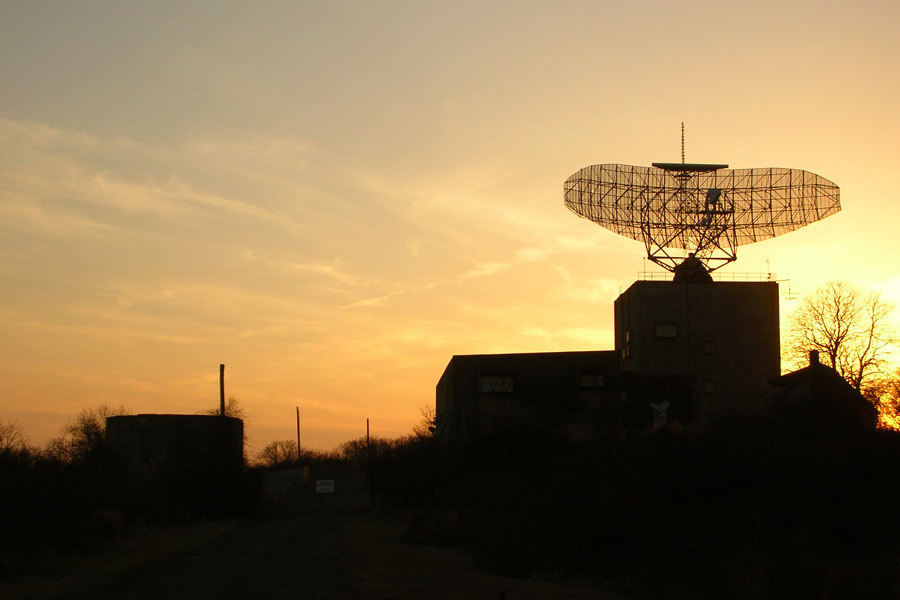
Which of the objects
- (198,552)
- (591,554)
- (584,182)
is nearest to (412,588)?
(591,554)

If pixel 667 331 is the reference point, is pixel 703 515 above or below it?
below

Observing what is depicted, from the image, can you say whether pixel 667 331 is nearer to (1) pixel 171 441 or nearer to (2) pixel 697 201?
(2) pixel 697 201

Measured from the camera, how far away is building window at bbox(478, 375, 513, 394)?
213ft

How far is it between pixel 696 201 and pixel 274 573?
43.6m

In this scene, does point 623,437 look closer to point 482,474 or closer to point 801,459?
point 801,459

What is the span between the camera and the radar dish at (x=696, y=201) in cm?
5678

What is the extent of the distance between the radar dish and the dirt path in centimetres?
2908

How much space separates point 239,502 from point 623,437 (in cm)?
2387

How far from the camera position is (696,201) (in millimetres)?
58938

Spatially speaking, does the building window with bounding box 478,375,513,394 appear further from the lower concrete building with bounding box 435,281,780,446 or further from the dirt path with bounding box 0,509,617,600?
the dirt path with bounding box 0,509,617,600

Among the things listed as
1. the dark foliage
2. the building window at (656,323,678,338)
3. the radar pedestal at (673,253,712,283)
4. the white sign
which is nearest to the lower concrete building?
the building window at (656,323,678,338)

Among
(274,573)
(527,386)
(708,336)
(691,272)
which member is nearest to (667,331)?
(708,336)

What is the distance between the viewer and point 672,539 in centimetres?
2584

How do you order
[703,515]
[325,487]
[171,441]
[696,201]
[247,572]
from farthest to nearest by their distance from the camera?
[325,487]
[696,201]
[171,441]
[703,515]
[247,572]
